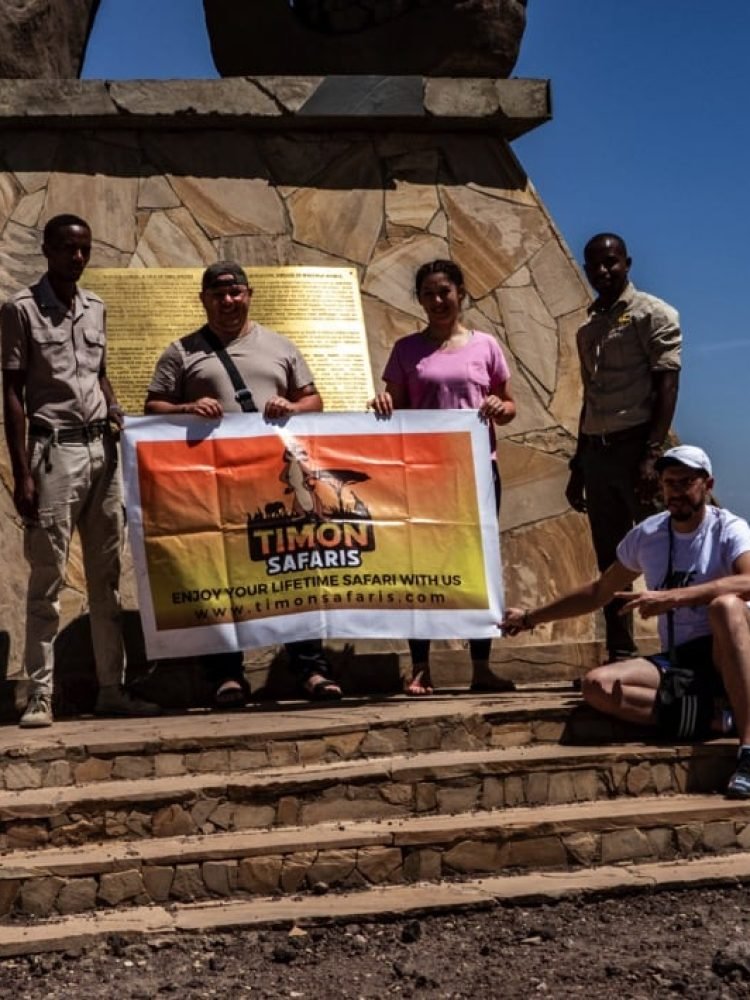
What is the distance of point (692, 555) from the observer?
5.94 metres

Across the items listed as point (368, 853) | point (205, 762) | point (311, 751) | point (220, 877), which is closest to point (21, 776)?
point (205, 762)

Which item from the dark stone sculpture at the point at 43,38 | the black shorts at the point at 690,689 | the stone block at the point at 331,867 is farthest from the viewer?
the dark stone sculpture at the point at 43,38

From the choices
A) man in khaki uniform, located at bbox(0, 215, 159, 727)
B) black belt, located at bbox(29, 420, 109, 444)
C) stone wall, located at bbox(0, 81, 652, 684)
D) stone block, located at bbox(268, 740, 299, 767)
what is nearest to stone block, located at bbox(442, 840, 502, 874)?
stone block, located at bbox(268, 740, 299, 767)

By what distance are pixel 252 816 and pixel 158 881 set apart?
1.55 feet

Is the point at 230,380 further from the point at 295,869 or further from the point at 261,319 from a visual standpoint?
the point at 295,869

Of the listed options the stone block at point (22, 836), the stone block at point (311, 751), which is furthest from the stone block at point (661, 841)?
the stone block at point (22, 836)

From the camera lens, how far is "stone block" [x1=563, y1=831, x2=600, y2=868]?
17.8ft

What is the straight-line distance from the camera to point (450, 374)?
6.81 metres

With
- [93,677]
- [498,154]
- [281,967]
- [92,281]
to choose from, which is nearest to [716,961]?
[281,967]

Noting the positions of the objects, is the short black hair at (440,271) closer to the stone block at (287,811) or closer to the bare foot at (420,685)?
the bare foot at (420,685)

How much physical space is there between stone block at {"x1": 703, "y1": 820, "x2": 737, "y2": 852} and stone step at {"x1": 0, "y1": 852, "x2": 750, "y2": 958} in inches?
3.6

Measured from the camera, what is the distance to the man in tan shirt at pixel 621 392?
6.75 meters

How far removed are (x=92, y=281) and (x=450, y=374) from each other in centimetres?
211

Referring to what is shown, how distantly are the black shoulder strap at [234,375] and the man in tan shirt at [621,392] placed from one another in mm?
1500
